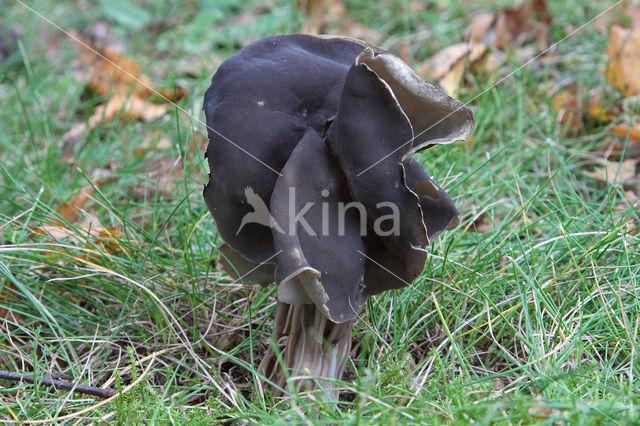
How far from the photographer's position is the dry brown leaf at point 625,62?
277cm

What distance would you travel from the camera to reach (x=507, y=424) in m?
1.15

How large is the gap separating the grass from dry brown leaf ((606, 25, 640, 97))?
0.31 feet

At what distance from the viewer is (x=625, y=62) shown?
2.80 metres

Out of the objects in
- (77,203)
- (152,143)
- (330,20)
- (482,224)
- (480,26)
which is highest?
(480,26)

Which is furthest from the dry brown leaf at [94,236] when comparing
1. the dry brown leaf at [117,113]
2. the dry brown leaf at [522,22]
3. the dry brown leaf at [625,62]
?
the dry brown leaf at [522,22]

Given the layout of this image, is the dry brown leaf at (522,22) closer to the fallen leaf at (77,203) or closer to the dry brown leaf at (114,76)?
the dry brown leaf at (114,76)

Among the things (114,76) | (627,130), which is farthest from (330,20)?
(627,130)

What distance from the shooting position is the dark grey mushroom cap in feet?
4.30

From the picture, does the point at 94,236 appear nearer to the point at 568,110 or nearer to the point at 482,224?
the point at 482,224

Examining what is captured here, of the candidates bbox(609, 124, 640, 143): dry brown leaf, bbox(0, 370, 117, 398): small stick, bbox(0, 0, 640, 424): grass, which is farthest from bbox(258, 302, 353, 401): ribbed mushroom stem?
bbox(609, 124, 640, 143): dry brown leaf

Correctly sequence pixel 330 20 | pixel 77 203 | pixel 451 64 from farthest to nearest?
pixel 330 20, pixel 451 64, pixel 77 203

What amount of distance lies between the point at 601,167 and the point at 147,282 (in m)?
1.91

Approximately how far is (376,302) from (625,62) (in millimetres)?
1889

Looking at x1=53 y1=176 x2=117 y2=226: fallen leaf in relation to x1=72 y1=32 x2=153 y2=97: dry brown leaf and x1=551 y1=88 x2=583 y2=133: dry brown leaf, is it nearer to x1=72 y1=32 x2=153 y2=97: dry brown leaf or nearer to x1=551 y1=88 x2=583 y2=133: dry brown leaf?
x1=72 y1=32 x2=153 y2=97: dry brown leaf
